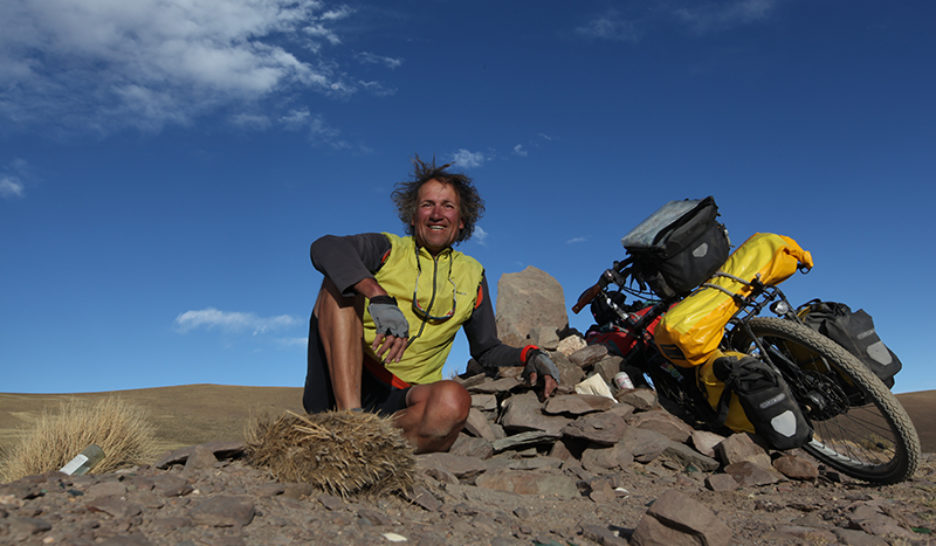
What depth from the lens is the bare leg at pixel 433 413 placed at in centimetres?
342

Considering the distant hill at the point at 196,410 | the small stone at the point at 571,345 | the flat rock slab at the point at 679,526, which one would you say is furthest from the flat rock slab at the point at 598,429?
the distant hill at the point at 196,410

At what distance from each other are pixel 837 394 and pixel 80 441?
5.57m

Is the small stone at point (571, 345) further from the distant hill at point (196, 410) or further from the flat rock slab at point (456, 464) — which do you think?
the distant hill at point (196, 410)

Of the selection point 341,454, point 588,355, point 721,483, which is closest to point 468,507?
point 341,454

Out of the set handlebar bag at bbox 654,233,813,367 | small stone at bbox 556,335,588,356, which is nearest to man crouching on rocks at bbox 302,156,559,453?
handlebar bag at bbox 654,233,813,367

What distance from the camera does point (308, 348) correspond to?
156 inches

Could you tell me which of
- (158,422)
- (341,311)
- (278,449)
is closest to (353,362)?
(341,311)

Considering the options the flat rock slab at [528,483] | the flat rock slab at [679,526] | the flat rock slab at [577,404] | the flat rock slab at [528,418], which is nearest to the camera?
the flat rock slab at [679,526]

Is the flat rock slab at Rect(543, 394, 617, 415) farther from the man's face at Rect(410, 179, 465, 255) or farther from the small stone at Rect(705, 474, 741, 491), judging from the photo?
the man's face at Rect(410, 179, 465, 255)

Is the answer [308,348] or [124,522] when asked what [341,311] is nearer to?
[308,348]

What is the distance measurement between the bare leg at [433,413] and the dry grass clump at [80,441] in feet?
7.48

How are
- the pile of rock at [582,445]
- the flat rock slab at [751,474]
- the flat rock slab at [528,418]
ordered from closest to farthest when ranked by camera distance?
the pile of rock at [582,445] → the flat rock slab at [751,474] → the flat rock slab at [528,418]

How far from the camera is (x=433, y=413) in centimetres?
343

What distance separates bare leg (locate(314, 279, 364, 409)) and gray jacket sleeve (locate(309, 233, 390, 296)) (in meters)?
0.14
